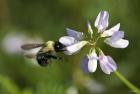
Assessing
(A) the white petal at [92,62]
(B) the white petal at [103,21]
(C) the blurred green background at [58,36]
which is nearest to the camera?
(A) the white petal at [92,62]

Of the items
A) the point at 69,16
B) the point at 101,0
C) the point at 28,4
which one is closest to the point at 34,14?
the point at 28,4

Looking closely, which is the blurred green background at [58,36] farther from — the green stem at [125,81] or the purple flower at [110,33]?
the purple flower at [110,33]

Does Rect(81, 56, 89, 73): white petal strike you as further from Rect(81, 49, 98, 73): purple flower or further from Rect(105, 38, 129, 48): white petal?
Rect(105, 38, 129, 48): white petal

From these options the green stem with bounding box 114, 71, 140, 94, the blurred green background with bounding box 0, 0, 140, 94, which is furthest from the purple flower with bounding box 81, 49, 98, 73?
the blurred green background with bounding box 0, 0, 140, 94

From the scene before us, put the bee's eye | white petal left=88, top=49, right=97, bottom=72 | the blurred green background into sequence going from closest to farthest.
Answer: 1. white petal left=88, top=49, right=97, bottom=72
2. the bee's eye
3. the blurred green background

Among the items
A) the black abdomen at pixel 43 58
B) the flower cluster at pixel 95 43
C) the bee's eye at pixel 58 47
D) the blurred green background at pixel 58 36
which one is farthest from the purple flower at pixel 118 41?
the blurred green background at pixel 58 36

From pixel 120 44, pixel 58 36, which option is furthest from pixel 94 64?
pixel 58 36

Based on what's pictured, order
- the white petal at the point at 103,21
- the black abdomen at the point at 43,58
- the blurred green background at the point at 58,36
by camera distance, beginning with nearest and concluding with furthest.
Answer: the white petal at the point at 103,21 → the black abdomen at the point at 43,58 → the blurred green background at the point at 58,36
